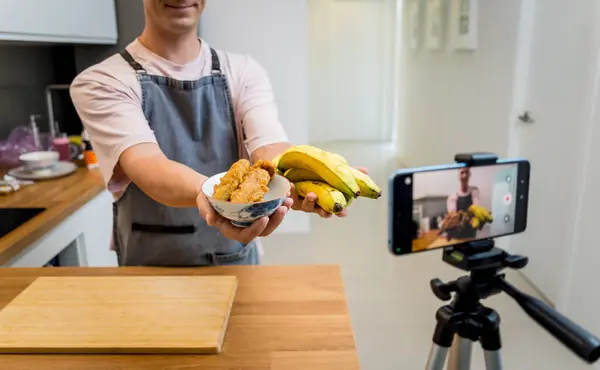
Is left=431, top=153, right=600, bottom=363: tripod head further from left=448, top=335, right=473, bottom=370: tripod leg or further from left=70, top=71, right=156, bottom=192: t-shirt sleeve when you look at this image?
left=70, top=71, right=156, bottom=192: t-shirt sleeve

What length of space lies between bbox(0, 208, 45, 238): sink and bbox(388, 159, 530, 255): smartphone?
1263mm

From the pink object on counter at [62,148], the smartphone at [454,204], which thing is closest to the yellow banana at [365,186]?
the smartphone at [454,204]

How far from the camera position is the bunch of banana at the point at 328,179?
2.83 ft

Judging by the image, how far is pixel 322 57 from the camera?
677cm

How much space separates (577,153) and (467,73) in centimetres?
144

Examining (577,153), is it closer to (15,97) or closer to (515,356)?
(515,356)

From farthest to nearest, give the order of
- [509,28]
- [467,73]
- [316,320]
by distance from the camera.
Result: [467,73] < [509,28] < [316,320]

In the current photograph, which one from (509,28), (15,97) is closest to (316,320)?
(15,97)

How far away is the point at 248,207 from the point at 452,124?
3429mm

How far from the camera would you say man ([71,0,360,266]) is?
1.17 meters

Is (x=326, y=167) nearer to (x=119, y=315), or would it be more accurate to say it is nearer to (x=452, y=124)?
(x=119, y=315)

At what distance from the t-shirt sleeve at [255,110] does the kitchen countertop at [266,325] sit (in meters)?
0.31

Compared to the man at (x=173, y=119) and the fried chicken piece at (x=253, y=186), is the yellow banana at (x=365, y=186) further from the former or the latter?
the man at (x=173, y=119)

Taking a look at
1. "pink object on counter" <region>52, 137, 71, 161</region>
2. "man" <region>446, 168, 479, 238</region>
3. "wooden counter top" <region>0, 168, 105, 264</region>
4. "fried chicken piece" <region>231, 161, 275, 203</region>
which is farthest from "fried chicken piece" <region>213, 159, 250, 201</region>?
"pink object on counter" <region>52, 137, 71, 161</region>
